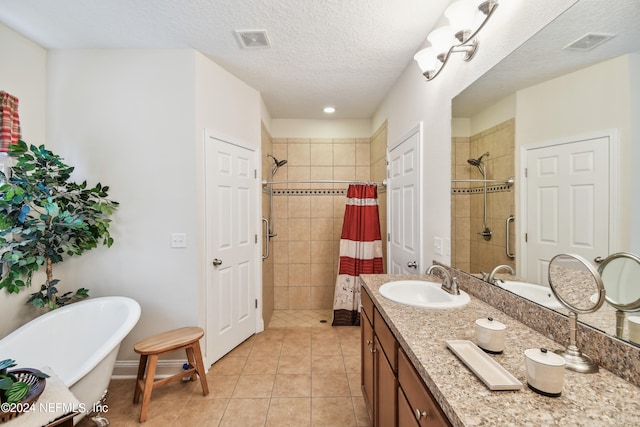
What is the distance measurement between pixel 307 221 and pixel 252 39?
2167 millimetres

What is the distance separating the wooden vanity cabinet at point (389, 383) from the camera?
Answer: 2.57ft

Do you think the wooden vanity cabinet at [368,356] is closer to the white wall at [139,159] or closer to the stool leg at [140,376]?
the white wall at [139,159]

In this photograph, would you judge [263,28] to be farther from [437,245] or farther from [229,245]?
[437,245]

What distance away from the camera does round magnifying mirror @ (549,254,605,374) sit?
0.73 meters

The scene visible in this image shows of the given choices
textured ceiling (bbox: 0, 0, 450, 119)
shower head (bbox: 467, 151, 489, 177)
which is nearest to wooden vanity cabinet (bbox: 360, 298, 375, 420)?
shower head (bbox: 467, 151, 489, 177)

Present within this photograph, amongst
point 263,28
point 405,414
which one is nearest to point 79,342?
point 405,414

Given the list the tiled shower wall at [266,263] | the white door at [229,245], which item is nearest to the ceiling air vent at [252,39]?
the white door at [229,245]

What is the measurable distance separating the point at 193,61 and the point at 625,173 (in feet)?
8.27

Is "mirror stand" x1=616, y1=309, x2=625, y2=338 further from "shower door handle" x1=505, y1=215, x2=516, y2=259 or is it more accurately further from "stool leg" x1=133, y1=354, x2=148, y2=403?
"stool leg" x1=133, y1=354, x2=148, y2=403

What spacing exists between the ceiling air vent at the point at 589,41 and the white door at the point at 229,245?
221cm

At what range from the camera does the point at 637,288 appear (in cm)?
70

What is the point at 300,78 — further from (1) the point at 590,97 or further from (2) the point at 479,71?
(1) the point at 590,97

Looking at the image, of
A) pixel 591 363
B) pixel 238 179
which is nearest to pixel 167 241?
pixel 238 179

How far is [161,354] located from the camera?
178 centimetres
